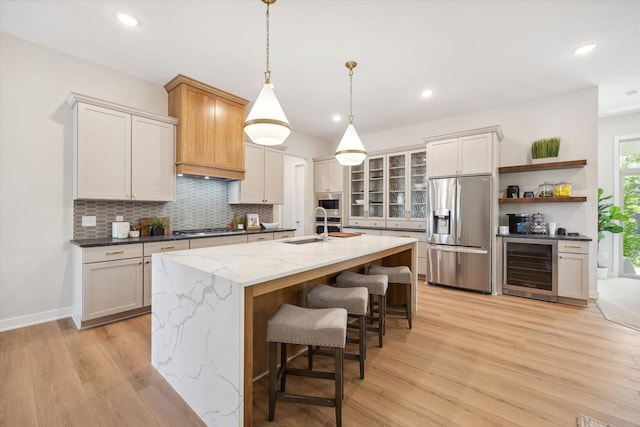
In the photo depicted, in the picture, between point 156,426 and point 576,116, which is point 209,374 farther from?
point 576,116

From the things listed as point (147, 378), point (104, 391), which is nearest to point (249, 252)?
point (147, 378)

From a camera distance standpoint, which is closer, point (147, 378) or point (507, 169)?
point (147, 378)

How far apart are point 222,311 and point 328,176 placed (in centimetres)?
483

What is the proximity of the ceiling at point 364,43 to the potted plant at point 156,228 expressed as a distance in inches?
70.9

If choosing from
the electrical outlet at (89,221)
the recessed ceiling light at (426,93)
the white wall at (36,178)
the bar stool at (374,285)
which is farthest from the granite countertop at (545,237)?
the white wall at (36,178)

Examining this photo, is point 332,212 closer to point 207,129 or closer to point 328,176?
point 328,176

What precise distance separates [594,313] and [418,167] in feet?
9.94

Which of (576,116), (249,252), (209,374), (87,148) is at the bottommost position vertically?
(209,374)

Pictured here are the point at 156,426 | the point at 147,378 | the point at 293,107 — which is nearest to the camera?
the point at 156,426

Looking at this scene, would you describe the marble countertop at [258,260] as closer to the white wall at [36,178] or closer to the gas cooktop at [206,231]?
the gas cooktop at [206,231]

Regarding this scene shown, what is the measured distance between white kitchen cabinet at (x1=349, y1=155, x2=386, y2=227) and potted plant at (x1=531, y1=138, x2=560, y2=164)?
7.58 feet

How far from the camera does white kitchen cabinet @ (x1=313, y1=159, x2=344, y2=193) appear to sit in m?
5.86

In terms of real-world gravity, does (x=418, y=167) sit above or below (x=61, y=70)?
→ below

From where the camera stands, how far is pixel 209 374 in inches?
59.5
